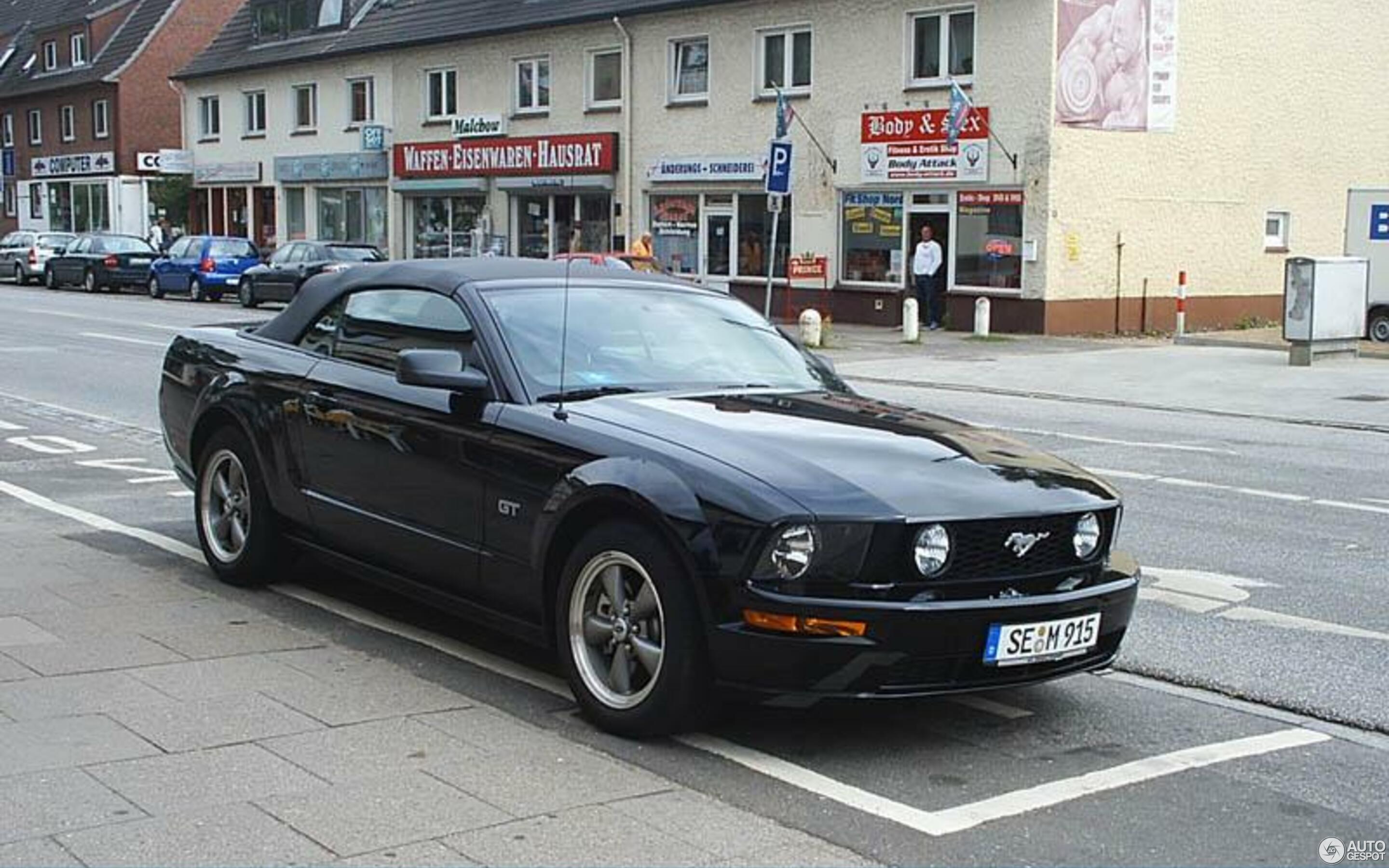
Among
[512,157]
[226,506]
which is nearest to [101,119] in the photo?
[512,157]

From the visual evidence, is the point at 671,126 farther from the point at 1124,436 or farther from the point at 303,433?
the point at 303,433

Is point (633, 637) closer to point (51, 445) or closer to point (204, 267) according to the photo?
point (51, 445)

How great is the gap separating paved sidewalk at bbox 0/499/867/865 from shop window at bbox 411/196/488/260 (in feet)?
109

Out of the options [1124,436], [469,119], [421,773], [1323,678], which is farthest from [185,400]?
[469,119]

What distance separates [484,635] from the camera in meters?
6.95

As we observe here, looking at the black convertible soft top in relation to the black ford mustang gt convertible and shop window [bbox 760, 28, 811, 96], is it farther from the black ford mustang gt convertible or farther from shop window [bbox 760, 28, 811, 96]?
shop window [bbox 760, 28, 811, 96]

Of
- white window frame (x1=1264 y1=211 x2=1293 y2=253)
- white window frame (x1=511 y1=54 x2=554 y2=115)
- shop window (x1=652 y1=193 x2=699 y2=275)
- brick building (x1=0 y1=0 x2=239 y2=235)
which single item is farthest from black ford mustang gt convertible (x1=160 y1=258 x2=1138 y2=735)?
brick building (x1=0 y1=0 x2=239 y2=235)

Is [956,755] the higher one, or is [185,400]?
[185,400]

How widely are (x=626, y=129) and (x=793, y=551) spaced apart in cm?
3105

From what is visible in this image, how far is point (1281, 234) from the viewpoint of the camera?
3297cm

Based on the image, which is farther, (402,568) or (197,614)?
(197,614)

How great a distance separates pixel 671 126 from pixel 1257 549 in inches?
1039

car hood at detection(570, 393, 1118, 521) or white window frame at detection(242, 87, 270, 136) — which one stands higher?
white window frame at detection(242, 87, 270, 136)

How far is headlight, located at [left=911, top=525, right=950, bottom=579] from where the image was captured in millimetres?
5121
